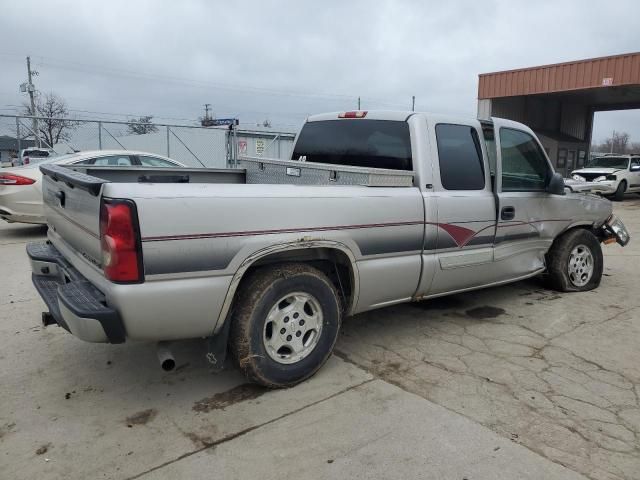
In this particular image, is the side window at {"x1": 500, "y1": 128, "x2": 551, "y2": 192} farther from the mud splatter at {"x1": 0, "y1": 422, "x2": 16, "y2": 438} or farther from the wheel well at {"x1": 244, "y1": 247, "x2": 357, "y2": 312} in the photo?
the mud splatter at {"x1": 0, "y1": 422, "x2": 16, "y2": 438}

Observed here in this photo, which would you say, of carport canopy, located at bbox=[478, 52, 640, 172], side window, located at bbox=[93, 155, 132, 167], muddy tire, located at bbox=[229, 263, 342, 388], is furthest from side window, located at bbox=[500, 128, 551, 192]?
carport canopy, located at bbox=[478, 52, 640, 172]

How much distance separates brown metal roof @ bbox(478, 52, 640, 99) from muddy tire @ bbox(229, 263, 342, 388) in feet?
66.3

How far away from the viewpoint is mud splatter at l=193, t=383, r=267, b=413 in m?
3.20

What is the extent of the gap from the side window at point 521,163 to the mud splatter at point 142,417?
11.4 ft

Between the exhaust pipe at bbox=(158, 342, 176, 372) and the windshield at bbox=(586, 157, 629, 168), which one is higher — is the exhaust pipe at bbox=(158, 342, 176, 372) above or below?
below

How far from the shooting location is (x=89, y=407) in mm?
3182

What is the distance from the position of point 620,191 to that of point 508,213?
18.3 meters

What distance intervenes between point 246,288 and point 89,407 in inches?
49.3

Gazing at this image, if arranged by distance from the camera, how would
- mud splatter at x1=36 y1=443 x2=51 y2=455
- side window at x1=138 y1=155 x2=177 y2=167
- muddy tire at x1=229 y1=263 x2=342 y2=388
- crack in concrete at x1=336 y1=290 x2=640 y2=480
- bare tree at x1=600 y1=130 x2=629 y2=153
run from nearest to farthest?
mud splatter at x1=36 y1=443 x2=51 y2=455 < crack in concrete at x1=336 y1=290 x2=640 y2=480 < muddy tire at x1=229 y1=263 x2=342 y2=388 < side window at x1=138 y1=155 x2=177 y2=167 < bare tree at x1=600 y1=130 x2=629 y2=153

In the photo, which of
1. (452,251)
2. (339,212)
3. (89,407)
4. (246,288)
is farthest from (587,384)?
(89,407)

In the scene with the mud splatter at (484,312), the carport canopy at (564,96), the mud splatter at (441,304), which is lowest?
the mud splatter at (484,312)

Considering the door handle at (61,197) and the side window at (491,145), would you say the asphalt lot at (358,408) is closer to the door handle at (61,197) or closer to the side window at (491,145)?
the door handle at (61,197)

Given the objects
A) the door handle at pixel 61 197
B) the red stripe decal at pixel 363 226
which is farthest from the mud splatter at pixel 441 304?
the door handle at pixel 61 197

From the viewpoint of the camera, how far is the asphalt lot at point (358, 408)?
262 centimetres
